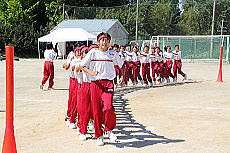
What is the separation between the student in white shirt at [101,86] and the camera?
6.50 m

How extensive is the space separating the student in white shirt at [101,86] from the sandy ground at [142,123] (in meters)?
0.38

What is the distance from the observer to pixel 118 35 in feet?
160

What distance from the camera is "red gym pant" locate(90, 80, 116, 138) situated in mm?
6453

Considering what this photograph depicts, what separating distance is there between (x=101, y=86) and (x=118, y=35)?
4261cm

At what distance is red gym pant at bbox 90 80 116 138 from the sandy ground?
0.38 metres

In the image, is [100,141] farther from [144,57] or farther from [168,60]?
[168,60]

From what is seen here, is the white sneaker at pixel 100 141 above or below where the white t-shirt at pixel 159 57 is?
below

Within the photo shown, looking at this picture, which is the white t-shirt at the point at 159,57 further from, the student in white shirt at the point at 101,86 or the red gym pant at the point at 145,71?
the student in white shirt at the point at 101,86

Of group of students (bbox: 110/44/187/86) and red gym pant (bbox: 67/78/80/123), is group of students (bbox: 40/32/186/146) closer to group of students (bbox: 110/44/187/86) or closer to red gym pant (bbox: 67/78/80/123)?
red gym pant (bbox: 67/78/80/123)

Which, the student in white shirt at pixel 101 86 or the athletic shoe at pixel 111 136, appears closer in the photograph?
the student in white shirt at pixel 101 86

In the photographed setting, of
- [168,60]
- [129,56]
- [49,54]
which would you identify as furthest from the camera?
[168,60]

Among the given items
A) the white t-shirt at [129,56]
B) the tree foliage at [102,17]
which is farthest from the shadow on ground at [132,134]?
the tree foliage at [102,17]

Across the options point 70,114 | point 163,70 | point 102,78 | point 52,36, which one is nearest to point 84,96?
point 102,78

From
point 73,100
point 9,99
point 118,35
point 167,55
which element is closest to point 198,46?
point 118,35
